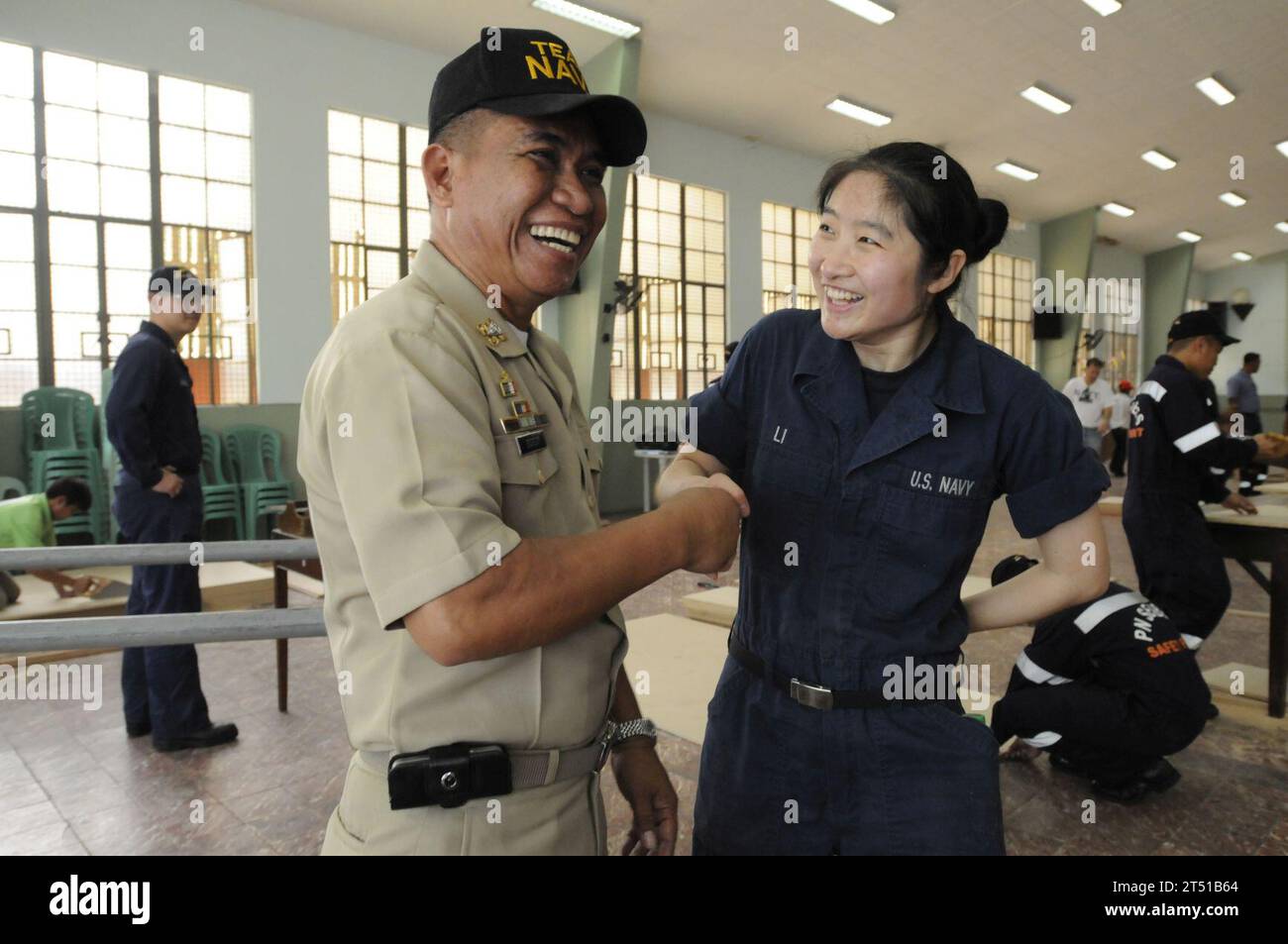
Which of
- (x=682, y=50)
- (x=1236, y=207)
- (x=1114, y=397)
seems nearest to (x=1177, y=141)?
(x=1114, y=397)

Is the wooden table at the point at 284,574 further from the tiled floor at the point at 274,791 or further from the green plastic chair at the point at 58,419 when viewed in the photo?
the green plastic chair at the point at 58,419

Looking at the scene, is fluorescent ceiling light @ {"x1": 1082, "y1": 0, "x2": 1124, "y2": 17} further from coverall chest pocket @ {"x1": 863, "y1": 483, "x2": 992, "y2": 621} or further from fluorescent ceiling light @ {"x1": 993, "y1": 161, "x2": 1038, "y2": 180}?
coverall chest pocket @ {"x1": 863, "y1": 483, "x2": 992, "y2": 621}

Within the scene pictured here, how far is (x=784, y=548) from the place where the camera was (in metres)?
1.32

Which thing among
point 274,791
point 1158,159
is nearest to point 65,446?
point 274,791

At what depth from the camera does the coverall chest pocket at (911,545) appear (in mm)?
1254

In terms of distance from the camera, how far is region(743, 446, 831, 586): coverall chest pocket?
1.30m

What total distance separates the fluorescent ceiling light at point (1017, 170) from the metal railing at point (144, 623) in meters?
13.7

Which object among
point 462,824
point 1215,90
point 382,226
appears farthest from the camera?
point 1215,90

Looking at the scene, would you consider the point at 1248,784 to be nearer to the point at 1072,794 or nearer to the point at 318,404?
the point at 1072,794

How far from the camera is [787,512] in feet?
4.32

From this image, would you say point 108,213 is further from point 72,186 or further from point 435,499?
point 435,499

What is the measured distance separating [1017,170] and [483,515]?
14718mm

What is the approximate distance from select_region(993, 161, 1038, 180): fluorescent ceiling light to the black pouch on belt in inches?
557
